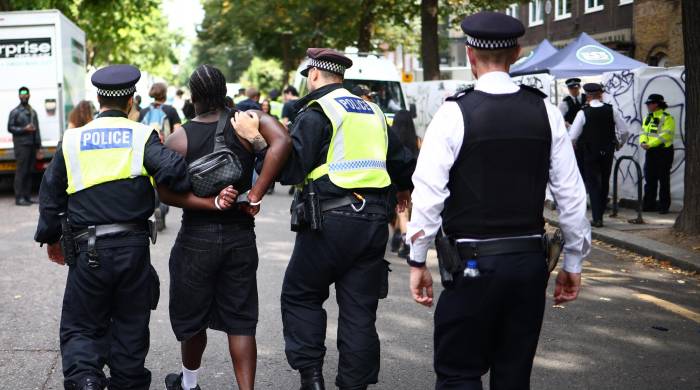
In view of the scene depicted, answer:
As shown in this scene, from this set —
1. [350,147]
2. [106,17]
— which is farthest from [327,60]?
[106,17]

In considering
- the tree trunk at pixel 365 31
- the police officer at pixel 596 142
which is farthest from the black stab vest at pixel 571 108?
the tree trunk at pixel 365 31

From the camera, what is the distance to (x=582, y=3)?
32.0 meters

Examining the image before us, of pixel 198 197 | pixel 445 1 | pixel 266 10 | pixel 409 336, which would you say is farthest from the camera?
pixel 266 10

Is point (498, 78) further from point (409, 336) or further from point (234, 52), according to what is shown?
point (234, 52)

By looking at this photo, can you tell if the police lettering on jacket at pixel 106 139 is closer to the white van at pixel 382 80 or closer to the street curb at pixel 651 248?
the street curb at pixel 651 248

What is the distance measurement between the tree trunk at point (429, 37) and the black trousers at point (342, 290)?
2000 cm

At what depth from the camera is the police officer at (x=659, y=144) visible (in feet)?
44.5

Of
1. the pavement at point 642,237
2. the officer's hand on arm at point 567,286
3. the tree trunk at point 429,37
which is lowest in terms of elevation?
the pavement at point 642,237

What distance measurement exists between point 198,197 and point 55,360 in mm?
2003

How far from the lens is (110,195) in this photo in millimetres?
4461

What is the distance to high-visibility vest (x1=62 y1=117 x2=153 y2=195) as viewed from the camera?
4.46m

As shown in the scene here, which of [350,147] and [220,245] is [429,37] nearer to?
[350,147]

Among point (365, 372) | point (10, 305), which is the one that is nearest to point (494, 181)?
point (365, 372)

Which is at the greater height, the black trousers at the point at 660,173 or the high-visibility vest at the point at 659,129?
the high-visibility vest at the point at 659,129
